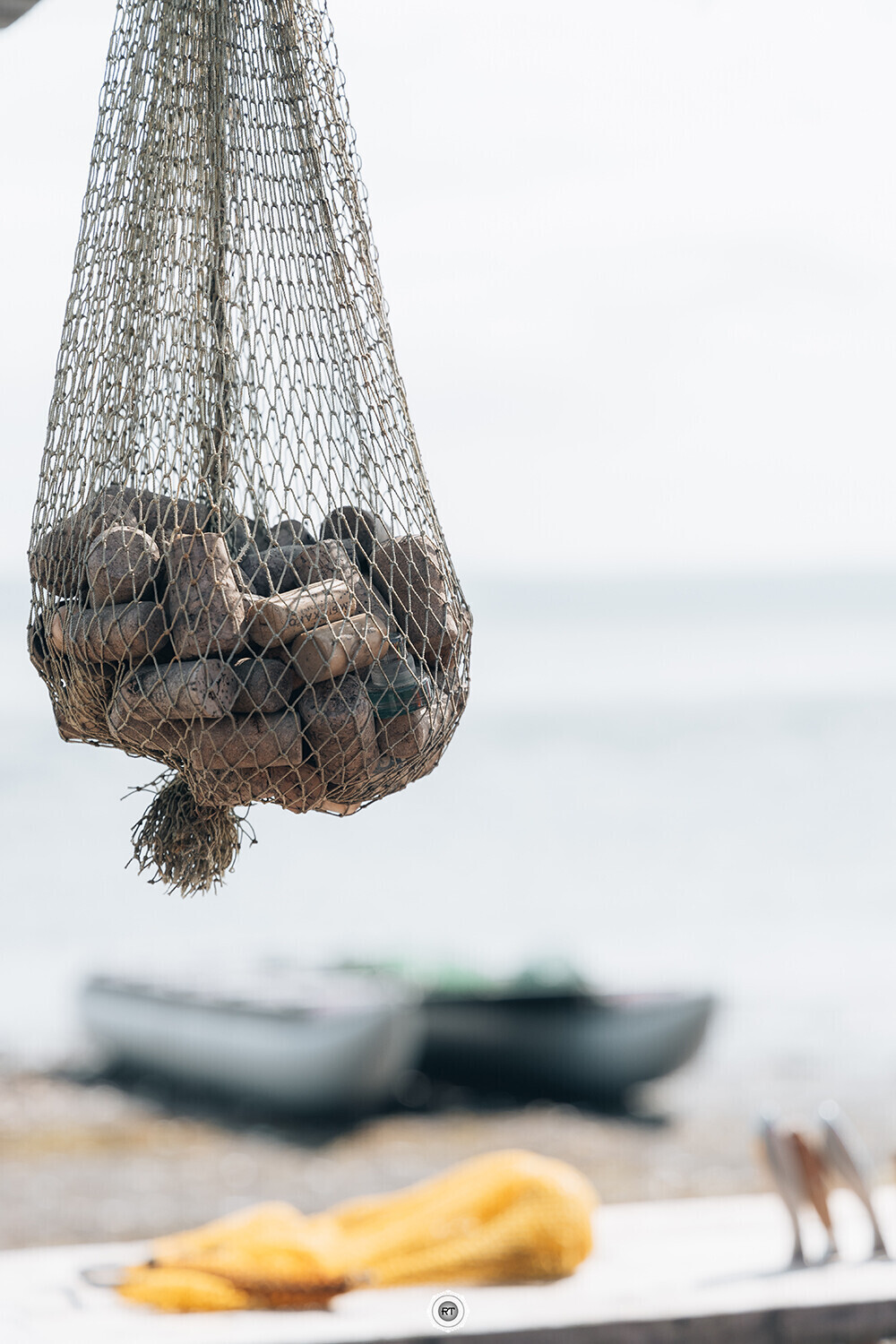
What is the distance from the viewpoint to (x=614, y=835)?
13.4 m

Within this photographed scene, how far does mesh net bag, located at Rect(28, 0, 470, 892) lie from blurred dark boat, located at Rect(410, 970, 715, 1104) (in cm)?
643

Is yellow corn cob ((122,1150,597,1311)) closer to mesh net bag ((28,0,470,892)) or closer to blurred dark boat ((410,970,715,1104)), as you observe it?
mesh net bag ((28,0,470,892))

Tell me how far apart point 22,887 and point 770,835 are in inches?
282

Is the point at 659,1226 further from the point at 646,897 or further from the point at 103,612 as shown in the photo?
the point at 646,897

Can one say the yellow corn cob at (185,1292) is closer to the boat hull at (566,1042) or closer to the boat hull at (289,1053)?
the boat hull at (289,1053)

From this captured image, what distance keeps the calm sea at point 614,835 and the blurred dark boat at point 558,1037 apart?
0.48m

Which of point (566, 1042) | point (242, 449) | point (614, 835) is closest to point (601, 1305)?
point (242, 449)

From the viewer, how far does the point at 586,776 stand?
46.1 feet

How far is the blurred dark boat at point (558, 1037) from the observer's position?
289 inches

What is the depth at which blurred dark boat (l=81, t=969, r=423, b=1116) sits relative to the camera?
676cm

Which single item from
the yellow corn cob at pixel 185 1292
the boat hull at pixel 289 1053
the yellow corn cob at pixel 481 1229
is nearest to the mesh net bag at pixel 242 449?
the yellow corn cob at pixel 185 1292

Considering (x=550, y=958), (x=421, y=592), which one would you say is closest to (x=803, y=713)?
(x=550, y=958)

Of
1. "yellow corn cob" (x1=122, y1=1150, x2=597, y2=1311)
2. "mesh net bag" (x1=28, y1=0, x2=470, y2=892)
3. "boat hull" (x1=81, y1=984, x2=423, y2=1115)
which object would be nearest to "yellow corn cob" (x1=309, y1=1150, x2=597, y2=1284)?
"yellow corn cob" (x1=122, y1=1150, x2=597, y2=1311)

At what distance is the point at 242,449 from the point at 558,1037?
6.60 meters
